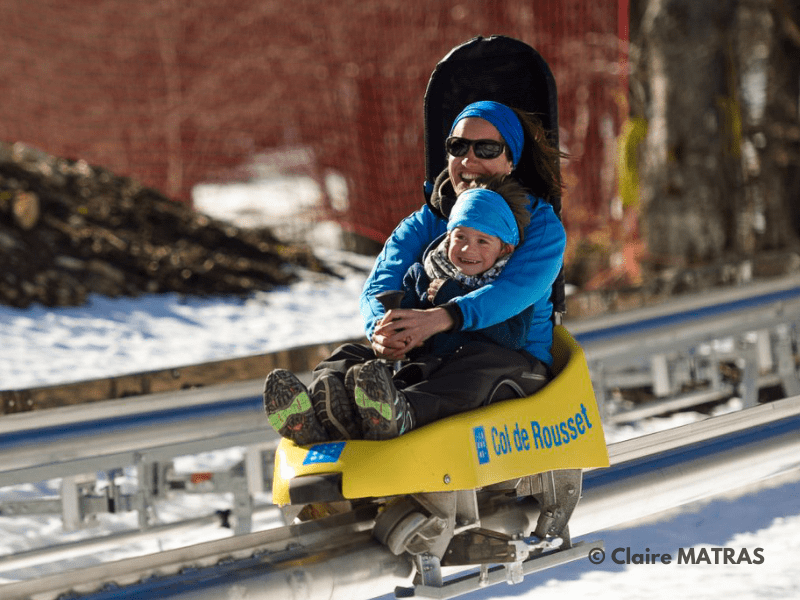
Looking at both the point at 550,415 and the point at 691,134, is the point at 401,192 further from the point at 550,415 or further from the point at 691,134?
the point at 550,415

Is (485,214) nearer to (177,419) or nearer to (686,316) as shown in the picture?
(177,419)

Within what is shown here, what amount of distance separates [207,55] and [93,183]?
160 cm

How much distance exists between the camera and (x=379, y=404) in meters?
2.17

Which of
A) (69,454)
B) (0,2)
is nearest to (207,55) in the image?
(0,2)

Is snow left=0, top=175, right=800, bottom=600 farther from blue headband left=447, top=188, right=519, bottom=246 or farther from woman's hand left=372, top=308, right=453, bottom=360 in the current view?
blue headband left=447, top=188, right=519, bottom=246

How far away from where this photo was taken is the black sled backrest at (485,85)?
294 cm

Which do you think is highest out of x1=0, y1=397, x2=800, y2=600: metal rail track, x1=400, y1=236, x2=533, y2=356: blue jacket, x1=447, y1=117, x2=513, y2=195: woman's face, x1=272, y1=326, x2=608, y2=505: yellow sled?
x1=447, y1=117, x2=513, y2=195: woman's face

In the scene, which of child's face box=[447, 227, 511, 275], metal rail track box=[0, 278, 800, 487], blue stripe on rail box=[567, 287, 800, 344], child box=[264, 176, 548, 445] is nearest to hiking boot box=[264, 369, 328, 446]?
child box=[264, 176, 548, 445]

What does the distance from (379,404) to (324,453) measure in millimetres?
167

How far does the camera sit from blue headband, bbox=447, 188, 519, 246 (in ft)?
7.84

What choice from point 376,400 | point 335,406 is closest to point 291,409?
point 335,406

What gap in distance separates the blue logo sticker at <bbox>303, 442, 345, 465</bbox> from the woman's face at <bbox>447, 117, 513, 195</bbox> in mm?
737

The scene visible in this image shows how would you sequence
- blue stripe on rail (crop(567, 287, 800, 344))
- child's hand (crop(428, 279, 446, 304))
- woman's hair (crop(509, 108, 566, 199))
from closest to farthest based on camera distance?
child's hand (crop(428, 279, 446, 304)) → woman's hair (crop(509, 108, 566, 199)) → blue stripe on rail (crop(567, 287, 800, 344))

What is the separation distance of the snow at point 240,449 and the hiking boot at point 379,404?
2.94 feet
